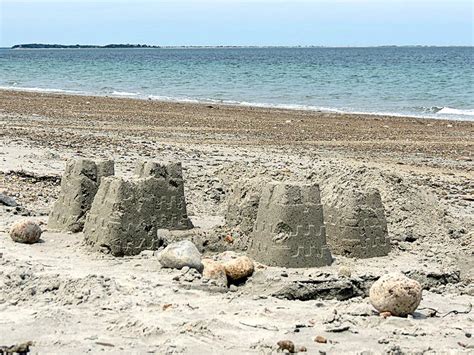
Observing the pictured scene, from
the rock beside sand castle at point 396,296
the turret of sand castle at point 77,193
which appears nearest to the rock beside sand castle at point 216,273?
the rock beside sand castle at point 396,296

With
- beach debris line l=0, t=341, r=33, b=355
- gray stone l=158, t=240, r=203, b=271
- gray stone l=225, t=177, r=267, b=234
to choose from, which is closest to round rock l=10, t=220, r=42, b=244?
gray stone l=158, t=240, r=203, b=271

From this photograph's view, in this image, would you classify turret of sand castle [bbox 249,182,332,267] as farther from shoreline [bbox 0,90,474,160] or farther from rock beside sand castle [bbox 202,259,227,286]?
shoreline [bbox 0,90,474,160]

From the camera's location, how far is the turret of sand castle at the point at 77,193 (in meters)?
8.85

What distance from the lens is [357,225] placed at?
8.16 metres

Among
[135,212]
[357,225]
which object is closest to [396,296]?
[357,225]

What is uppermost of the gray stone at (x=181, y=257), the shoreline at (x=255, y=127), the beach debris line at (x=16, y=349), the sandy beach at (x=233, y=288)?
the gray stone at (x=181, y=257)

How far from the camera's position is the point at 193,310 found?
616 centimetres

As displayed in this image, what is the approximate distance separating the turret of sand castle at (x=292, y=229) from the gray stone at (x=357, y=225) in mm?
535

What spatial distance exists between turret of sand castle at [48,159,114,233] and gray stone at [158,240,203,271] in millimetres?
1836

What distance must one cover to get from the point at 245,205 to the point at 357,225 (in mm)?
1067

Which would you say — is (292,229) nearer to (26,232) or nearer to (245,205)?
(245,205)

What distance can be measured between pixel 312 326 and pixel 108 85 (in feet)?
132

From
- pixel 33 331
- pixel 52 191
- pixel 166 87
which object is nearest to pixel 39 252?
pixel 33 331

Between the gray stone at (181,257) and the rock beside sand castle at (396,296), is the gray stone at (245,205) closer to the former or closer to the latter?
the gray stone at (181,257)
